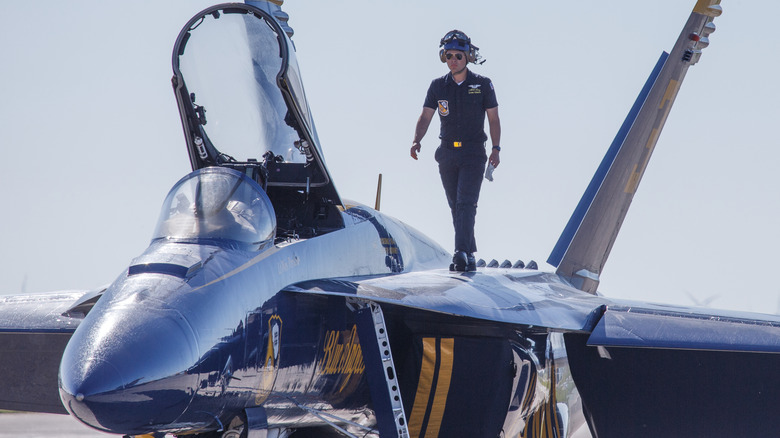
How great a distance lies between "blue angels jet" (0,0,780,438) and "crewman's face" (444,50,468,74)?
162 cm

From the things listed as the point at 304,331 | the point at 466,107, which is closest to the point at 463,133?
the point at 466,107

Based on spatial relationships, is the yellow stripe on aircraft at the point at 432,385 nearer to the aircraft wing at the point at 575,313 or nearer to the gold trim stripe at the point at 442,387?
the gold trim stripe at the point at 442,387

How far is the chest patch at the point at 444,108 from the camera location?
8.12 metres

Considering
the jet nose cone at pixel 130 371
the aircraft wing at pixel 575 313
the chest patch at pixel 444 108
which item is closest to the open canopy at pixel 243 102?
the aircraft wing at pixel 575 313

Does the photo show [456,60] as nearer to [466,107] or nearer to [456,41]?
[456,41]

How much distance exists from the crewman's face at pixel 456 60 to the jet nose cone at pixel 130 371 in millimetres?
4350

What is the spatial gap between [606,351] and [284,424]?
2.83 m

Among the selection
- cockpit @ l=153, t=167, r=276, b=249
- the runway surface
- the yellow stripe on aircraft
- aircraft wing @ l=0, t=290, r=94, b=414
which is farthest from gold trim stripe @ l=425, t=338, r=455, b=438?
the runway surface

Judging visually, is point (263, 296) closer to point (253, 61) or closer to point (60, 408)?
point (253, 61)

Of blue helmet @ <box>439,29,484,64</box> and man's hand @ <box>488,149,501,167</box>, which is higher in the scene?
blue helmet @ <box>439,29,484,64</box>

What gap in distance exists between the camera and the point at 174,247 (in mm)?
5297

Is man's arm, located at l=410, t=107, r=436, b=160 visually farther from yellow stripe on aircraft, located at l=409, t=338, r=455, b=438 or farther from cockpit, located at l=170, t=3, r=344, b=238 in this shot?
yellow stripe on aircraft, located at l=409, t=338, r=455, b=438

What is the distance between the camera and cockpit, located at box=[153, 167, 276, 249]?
5480 millimetres

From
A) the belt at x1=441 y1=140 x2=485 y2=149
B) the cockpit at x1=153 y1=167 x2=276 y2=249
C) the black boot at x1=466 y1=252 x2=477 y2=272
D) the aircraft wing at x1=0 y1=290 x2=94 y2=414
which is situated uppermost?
the belt at x1=441 y1=140 x2=485 y2=149
